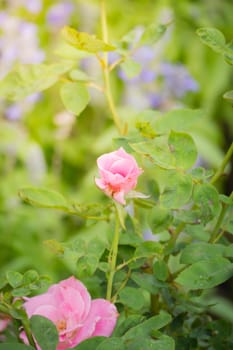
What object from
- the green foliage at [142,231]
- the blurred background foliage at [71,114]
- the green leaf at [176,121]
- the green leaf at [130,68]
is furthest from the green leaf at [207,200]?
the blurred background foliage at [71,114]

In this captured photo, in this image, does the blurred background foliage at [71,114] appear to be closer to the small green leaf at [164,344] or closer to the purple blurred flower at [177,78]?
the purple blurred flower at [177,78]

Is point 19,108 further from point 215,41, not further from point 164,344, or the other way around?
point 164,344

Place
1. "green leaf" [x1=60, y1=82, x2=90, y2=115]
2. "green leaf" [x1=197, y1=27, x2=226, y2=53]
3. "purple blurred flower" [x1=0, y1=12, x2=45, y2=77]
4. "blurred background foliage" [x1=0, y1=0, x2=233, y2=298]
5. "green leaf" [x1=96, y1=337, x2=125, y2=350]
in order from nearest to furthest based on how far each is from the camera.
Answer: "green leaf" [x1=96, y1=337, x2=125, y2=350], "green leaf" [x1=197, y1=27, x2=226, y2=53], "green leaf" [x1=60, y1=82, x2=90, y2=115], "blurred background foliage" [x1=0, y1=0, x2=233, y2=298], "purple blurred flower" [x1=0, y1=12, x2=45, y2=77]

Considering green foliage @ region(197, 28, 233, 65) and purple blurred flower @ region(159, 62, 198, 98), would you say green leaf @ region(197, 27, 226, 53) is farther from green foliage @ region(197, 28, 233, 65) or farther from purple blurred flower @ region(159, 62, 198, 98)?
purple blurred flower @ region(159, 62, 198, 98)

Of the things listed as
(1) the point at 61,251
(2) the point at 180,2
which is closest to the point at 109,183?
(1) the point at 61,251

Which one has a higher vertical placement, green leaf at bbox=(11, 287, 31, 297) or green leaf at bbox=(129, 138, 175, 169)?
green leaf at bbox=(129, 138, 175, 169)

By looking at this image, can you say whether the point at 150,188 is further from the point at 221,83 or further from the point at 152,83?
the point at 221,83

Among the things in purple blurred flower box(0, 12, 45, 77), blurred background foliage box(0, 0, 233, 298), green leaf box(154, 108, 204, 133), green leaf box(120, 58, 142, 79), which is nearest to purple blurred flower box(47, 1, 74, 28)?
blurred background foliage box(0, 0, 233, 298)
